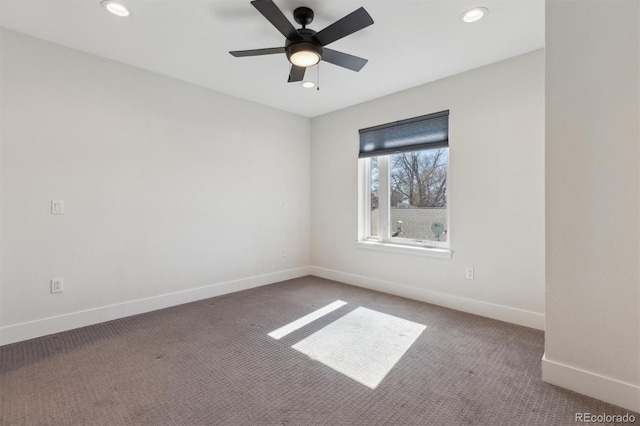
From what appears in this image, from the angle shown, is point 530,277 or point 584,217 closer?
point 584,217

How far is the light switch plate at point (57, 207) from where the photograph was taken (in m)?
2.73

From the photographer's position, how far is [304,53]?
2.24 m

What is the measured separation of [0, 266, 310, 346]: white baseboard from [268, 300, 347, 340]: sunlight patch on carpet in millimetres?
1295

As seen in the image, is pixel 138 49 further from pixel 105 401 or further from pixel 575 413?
pixel 575 413

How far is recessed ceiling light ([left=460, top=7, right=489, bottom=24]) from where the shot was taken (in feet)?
7.28

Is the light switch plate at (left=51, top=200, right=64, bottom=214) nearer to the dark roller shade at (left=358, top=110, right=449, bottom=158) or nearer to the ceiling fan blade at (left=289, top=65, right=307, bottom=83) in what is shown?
the ceiling fan blade at (left=289, top=65, right=307, bottom=83)

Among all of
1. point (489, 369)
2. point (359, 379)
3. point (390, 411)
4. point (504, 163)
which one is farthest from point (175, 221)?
point (504, 163)

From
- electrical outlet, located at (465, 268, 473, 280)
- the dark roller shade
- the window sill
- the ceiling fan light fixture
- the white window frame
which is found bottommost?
electrical outlet, located at (465, 268, 473, 280)

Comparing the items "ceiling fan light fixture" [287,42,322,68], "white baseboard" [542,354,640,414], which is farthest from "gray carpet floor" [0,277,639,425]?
"ceiling fan light fixture" [287,42,322,68]

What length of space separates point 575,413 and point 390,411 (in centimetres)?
102

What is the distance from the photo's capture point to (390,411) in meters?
1.71

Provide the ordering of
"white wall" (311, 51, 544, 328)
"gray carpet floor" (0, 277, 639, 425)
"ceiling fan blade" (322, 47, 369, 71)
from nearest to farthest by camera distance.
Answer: "gray carpet floor" (0, 277, 639, 425), "ceiling fan blade" (322, 47, 369, 71), "white wall" (311, 51, 544, 328)

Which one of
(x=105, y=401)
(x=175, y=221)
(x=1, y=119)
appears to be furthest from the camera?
(x=175, y=221)

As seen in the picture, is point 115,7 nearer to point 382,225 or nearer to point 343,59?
point 343,59
